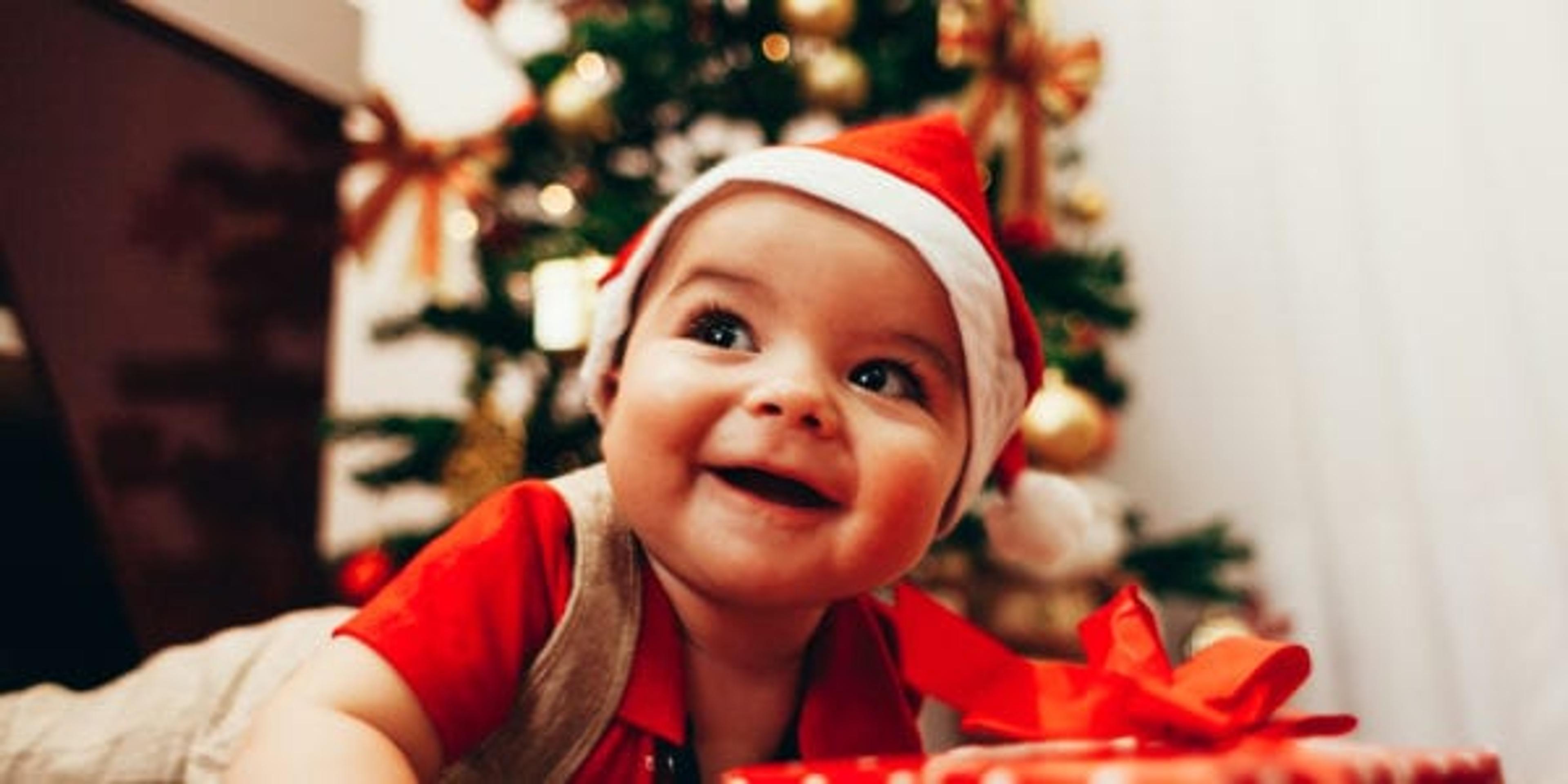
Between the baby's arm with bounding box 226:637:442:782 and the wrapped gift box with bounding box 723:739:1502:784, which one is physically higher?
the wrapped gift box with bounding box 723:739:1502:784

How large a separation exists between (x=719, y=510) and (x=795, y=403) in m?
0.07

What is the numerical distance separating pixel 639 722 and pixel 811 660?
135 millimetres

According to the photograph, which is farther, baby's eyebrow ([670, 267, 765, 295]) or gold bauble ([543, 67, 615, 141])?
gold bauble ([543, 67, 615, 141])

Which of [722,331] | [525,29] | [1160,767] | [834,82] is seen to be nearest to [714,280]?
[722,331]

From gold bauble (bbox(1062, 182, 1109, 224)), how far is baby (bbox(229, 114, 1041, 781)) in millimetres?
852

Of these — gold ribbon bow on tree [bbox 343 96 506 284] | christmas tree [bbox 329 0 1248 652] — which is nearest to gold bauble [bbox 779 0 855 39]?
christmas tree [bbox 329 0 1248 652]

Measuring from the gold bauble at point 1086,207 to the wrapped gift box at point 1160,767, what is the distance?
109cm

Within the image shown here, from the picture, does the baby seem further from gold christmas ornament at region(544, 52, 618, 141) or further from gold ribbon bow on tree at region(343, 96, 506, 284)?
gold ribbon bow on tree at region(343, 96, 506, 284)

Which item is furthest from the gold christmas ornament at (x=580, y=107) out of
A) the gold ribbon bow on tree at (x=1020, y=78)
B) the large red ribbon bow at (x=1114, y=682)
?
the large red ribbon bow at (x=1114, y=682)

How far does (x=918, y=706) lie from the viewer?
74 cm

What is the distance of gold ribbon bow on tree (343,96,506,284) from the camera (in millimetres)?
1257

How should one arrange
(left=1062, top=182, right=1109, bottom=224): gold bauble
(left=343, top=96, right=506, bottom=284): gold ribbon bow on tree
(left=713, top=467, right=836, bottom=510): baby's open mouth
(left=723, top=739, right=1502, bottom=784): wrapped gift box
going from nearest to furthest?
(left=723, top=739, right=1502, bottom=784): wrapped gift box
(left=713, top=467, right=836, bottom=510): baby's open mouth
(left=343, top=96, right=506, bottom=284): gold ribbon bow on tree
(left=1062, top=182, right=1109, bottom=224): gold bauble

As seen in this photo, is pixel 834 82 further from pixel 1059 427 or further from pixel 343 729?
pixel 343 729

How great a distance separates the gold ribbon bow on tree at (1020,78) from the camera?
1.23 meters
